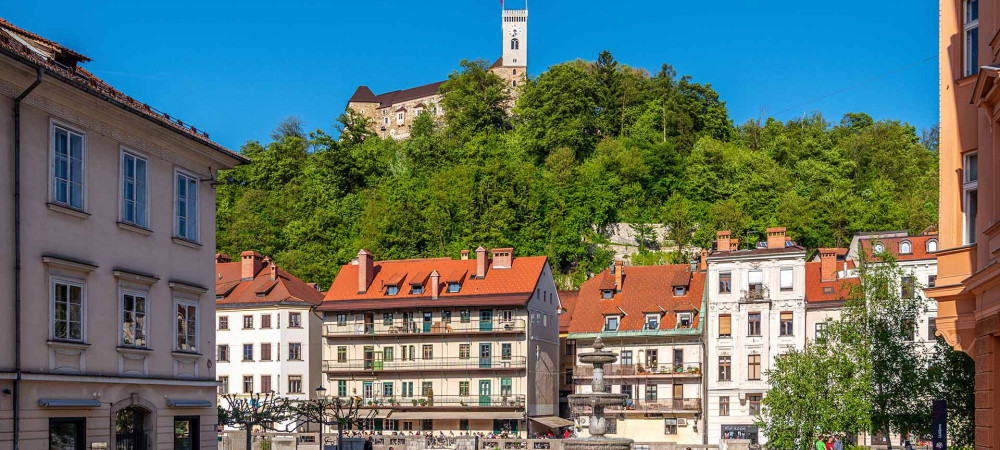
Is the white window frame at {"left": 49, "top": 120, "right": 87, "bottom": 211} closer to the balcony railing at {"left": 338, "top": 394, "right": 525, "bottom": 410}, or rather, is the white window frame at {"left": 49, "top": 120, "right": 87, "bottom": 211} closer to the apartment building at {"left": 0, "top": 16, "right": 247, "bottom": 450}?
the apartment building at {"left": 0, "top": 16, "right": 247, "bottom": 450}

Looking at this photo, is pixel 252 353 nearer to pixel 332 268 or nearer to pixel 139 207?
pixel 332 268

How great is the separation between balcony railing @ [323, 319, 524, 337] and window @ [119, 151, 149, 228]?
1722 inches

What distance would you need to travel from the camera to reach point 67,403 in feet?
76.7

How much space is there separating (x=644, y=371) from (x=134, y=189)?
45.2 m

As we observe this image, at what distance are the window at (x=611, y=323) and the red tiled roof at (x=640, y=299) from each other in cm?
26

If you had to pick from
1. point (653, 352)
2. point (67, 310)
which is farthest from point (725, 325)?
point (67, 310)

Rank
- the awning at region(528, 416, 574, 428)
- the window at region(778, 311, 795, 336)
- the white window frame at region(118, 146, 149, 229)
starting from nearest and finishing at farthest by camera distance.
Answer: the white window frame at region(118, 146, 149, 229)
the window at region(778, 311, 795, 336)
the awning at region(528, 416, 574, 428)

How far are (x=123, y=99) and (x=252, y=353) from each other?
51372 mm

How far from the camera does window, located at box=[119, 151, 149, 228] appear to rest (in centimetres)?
2653

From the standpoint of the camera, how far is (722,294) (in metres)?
66.2

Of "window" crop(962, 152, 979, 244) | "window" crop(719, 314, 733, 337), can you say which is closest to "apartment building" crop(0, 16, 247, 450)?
"window" crop(962, 152, 979, 244)

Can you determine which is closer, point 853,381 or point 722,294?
point 853,381

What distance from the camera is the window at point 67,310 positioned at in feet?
77.3

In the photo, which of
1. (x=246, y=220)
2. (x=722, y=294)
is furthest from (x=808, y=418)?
(x=246, y=220)
